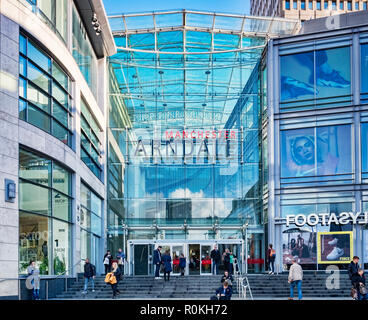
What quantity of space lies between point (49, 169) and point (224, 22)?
63.1 feet

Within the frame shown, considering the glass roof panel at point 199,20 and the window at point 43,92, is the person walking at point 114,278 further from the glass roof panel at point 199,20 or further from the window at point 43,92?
the glass roof panel at point 199,20

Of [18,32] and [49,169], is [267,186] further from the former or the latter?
[18,32]

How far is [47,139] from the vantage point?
20094mm

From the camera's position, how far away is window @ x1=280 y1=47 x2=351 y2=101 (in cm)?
3088

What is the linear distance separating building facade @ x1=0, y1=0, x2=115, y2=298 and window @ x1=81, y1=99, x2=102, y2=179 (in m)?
0.06

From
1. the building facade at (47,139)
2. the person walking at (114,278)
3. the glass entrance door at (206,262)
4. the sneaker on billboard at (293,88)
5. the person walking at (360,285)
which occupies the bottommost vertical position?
the glass entrance door at (206,262)

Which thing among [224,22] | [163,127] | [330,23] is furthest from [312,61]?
[163,127]

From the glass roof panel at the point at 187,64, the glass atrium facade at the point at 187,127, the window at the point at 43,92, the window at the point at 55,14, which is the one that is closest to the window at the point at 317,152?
the glass atrium facade at the point at 187,127

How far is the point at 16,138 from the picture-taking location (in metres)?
16.9

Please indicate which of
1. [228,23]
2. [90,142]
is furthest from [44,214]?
[228,23]

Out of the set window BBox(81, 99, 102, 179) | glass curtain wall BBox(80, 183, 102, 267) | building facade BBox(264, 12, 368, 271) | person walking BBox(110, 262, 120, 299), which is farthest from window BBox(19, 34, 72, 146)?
building facade BBox(264, 12, 368, 271)

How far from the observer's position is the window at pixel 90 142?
2741 cm

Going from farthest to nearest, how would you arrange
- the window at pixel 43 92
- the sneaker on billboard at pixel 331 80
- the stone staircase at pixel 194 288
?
the sneaker on billboard at pixel 331 80, the stone staircase at pixel 194 288, the window at pixel 43 92

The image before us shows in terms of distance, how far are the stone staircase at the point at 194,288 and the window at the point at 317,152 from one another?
22.4 ft
